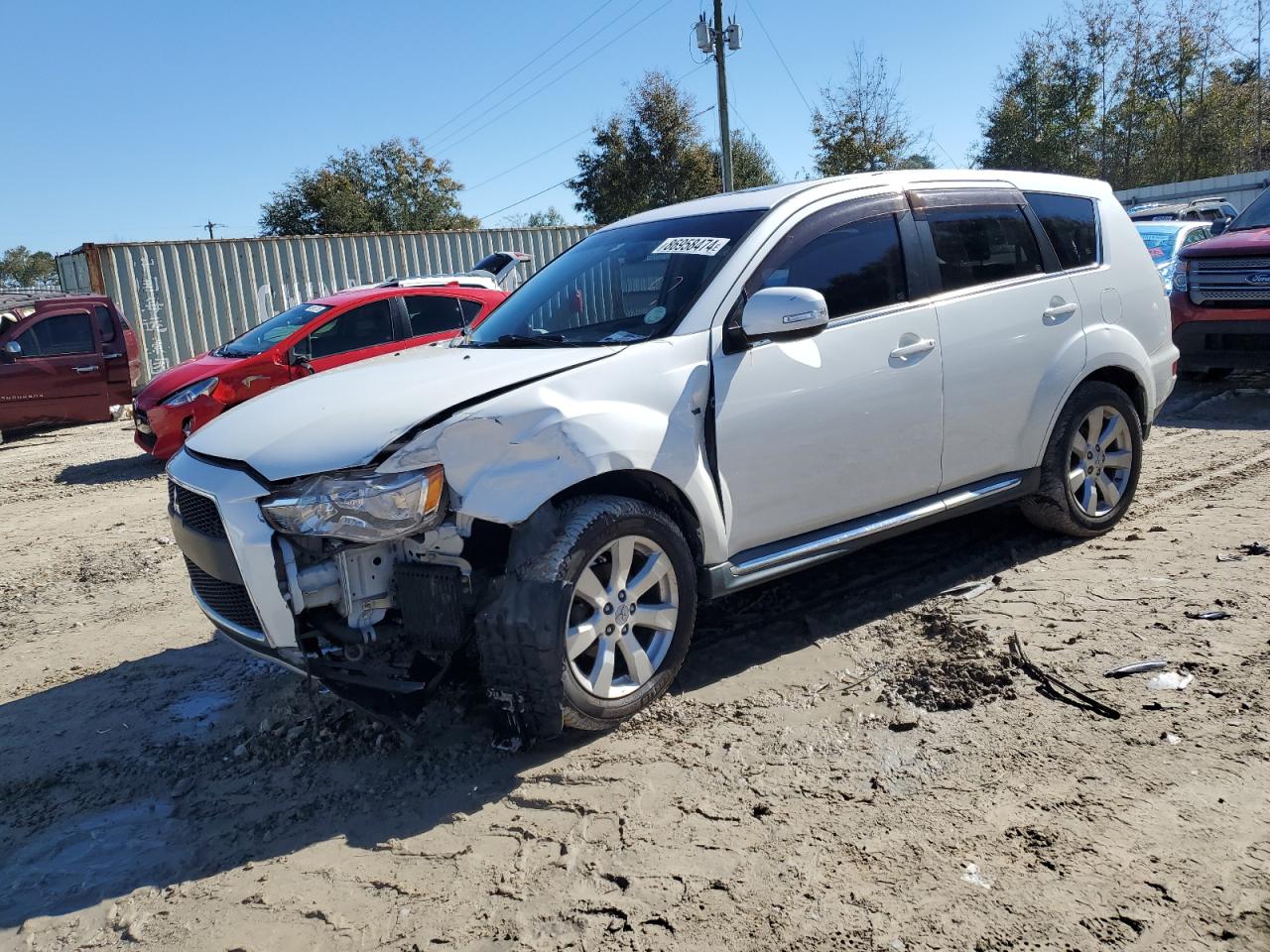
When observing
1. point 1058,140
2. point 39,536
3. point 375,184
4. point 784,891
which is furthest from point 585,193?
point 784,891

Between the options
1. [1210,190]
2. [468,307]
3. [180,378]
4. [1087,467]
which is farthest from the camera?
[1210,190]

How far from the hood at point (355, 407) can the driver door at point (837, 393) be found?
647 millimetres

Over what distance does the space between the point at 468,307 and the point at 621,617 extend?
25.3 ft

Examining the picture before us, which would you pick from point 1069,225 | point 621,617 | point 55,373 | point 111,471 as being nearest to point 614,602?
point 621,617

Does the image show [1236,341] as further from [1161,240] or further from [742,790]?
[742,790]

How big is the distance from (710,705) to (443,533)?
1.28m

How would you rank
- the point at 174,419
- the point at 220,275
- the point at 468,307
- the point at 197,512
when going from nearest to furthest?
the point at 197,512
the point at 174,419
the point at 468,307
the point at 220,275

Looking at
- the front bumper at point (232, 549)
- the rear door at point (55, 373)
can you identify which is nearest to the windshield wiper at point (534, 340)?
the front bumper at point (232, 549)

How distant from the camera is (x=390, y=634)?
353 centimetres

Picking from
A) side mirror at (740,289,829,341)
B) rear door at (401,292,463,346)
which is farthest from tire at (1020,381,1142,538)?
rear door at (401,292,463,346)

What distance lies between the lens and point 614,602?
3629 millimetres

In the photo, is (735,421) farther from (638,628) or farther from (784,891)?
(784,891)

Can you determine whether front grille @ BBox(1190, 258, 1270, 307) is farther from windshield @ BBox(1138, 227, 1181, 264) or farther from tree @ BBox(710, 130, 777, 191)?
tree @ BBox(710, 130, 777, 191)

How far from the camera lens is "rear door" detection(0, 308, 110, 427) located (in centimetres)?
1234
